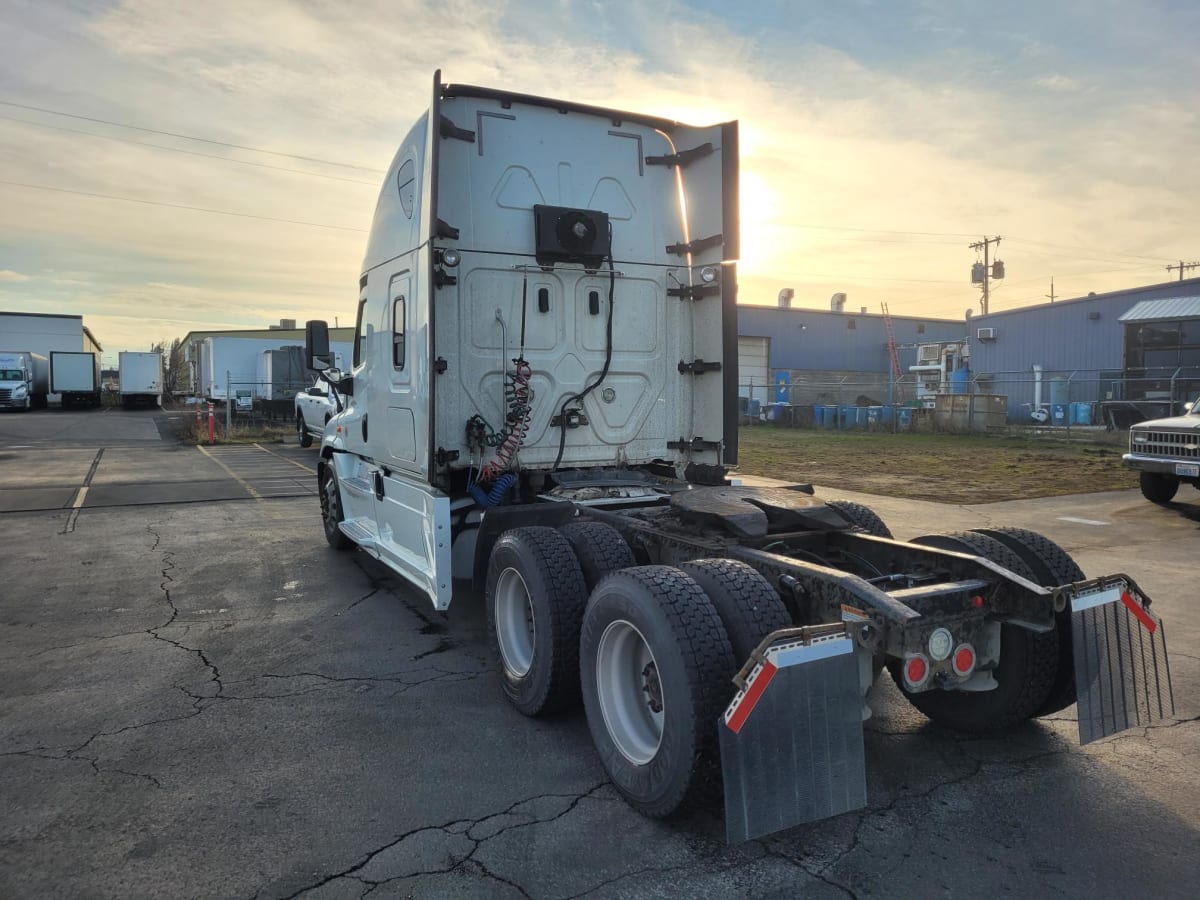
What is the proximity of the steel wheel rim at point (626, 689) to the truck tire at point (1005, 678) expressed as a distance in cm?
101

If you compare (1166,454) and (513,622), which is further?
(1166,454)

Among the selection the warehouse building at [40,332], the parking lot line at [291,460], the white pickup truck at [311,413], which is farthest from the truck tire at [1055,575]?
the warehouse building at [40,332]

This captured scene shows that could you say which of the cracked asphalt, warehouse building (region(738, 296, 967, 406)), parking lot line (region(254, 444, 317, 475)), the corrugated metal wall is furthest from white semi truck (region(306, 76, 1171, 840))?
the corrugated metal wall

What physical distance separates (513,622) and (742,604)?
174cm

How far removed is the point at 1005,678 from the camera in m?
3.56

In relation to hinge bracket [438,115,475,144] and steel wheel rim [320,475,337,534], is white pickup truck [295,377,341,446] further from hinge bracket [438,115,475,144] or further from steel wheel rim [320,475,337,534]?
hinge bracket [438,115,475,144]

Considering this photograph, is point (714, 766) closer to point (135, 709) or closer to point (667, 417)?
point (135, 709)

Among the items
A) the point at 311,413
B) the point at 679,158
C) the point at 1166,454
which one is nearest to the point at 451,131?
the point at 679,158

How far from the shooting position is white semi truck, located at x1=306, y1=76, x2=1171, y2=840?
292 centimetres

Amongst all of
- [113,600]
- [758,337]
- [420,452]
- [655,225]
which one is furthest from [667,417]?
[758,337]

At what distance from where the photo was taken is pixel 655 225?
239 inches

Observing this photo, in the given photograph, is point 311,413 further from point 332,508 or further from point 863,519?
point 863,519

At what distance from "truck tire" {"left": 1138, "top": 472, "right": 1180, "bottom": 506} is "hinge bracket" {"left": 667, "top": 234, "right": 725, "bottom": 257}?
8.61 metres

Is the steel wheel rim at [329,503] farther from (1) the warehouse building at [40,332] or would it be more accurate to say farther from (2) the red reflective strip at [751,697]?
(1) the warehouse building at [40,332]
